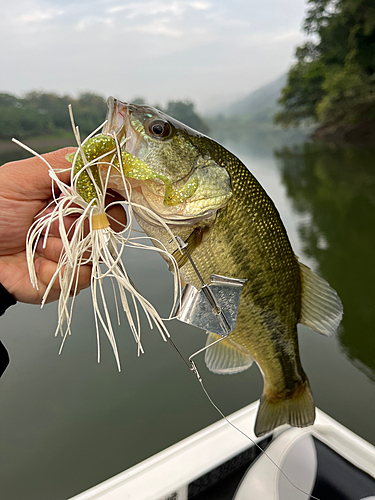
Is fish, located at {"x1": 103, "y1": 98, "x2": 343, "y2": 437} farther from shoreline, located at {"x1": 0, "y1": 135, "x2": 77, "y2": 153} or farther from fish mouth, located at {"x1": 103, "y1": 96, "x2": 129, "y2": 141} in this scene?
shoreline, located at {"x1": 0, "y1": 135, "x2": 77, "y2": 153}

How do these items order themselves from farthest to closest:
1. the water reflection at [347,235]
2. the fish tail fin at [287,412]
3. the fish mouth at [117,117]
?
the water reflection at [347,235] < the fish tail fin at [287,412] < the fish mouth at [117,117]

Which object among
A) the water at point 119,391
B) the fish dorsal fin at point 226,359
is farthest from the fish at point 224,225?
the water at point 119,391

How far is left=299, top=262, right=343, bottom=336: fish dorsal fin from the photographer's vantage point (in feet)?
4.03

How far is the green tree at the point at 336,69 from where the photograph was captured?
17.4m

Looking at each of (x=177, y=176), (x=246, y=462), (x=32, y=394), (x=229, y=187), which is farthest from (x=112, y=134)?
(x=32, y=394)

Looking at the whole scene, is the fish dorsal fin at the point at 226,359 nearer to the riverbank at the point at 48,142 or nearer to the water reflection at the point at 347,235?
the water reflection at the point at 347,235

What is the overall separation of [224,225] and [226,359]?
67 centimetres

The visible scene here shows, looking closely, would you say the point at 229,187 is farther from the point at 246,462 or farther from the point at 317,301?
the point at 246,462

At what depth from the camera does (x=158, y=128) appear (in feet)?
3.03

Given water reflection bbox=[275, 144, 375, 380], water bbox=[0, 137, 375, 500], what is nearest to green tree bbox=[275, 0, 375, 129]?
water reflection bbox=[275, 144, 375, 380]

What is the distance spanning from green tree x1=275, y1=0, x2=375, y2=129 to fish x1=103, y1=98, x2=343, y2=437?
19.6 metres

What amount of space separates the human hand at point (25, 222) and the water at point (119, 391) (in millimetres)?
1732

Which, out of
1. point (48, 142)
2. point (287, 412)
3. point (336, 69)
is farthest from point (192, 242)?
point (336, 69)

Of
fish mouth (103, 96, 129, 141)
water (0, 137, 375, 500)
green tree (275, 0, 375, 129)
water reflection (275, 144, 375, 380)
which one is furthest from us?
green tree (275, 0, 375, 129)
